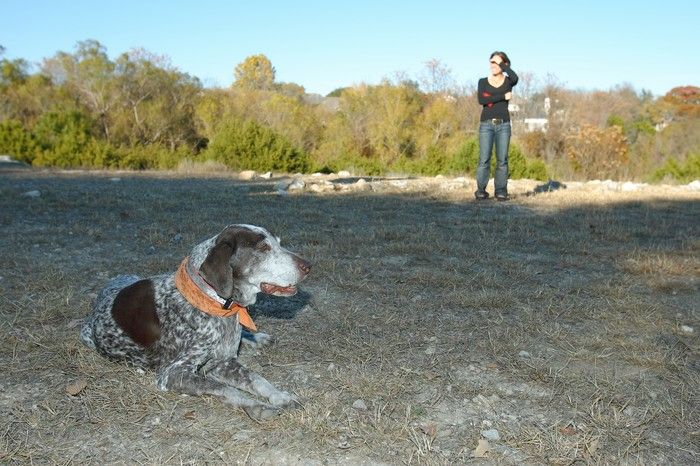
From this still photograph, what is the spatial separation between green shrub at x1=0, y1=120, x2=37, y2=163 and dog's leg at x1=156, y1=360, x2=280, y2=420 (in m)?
20.1

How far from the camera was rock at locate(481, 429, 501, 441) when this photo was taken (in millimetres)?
2914

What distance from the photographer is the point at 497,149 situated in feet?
36.1

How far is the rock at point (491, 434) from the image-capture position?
2914 millimetres

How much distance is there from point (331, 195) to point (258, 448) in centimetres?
941

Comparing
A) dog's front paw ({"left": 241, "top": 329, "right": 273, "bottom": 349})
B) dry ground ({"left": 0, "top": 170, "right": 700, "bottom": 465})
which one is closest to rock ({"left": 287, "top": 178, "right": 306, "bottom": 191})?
dry ground ({"left": 0, "top": 170, "right": 700, "bottom": 465})

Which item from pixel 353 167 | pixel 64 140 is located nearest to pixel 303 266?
pixel 353 167

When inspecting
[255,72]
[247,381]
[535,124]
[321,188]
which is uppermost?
[255,72]

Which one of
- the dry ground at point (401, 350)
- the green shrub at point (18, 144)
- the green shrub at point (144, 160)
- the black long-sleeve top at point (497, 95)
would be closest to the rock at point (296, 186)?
the black long-sleeve top at point (497, 95)

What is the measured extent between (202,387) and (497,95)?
8759 millimetres

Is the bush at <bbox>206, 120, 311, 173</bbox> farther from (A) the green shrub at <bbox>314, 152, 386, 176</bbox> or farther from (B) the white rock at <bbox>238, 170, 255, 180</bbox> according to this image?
(B) the white rock at <bbox>238, 170, 255, 180</bbox>

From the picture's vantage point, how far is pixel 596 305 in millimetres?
4996

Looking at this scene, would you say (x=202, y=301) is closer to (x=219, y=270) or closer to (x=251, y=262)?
(x=219, y=270)

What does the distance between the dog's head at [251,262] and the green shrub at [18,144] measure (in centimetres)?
1993

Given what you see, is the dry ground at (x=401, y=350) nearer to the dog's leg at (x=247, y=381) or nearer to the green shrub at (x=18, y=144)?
the dog's leg at (x=247, y=381)
